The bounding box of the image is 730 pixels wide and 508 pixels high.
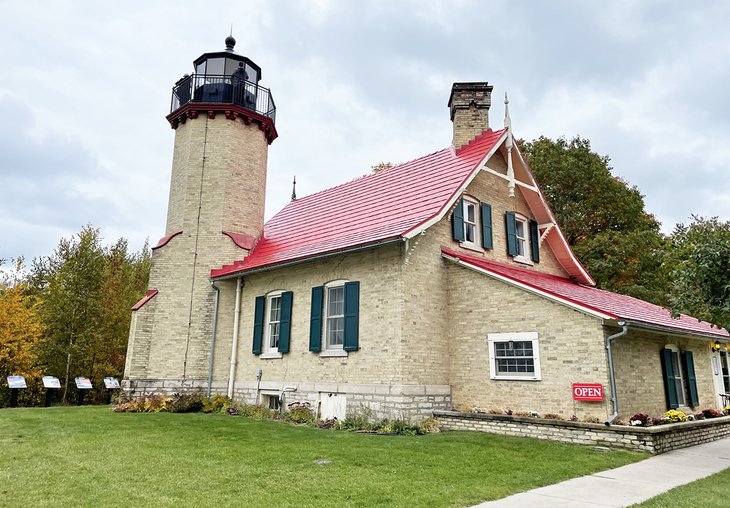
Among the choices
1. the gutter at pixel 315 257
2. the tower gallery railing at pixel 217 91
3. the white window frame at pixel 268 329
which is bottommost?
the white window frame at pixel 268 329

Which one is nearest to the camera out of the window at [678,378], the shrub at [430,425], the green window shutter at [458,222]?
the shrub at [430,425]

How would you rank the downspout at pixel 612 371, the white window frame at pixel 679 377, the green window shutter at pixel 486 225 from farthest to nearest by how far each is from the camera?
the green window shutter at pixel 486 225
the white window frame at pixel 679 377
the downspout at pixel 612 371

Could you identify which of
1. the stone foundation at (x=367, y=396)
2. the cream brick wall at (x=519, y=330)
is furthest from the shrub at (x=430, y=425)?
the cream brick wall at (x=519, y=330)

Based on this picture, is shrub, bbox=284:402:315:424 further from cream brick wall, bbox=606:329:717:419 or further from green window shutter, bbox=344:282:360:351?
cream brick wall, bbox=606:329:717:419

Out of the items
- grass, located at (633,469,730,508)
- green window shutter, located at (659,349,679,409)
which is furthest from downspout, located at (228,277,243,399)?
grass, located at (633,469,730,508)

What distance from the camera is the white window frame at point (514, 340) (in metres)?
11.2

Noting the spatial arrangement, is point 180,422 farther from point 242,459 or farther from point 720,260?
point 720,260

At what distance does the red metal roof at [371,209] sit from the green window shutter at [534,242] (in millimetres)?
3433

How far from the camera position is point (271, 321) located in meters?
15.7

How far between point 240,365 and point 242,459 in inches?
329

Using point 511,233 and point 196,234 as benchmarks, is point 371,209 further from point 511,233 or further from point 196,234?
point 196,234

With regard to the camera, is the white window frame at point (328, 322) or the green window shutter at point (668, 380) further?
the white window frame at point (328, 322)

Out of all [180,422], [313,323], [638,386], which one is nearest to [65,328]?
[180,422]

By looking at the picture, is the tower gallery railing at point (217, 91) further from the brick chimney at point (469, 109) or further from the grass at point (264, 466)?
the grass at point (264, 466)
